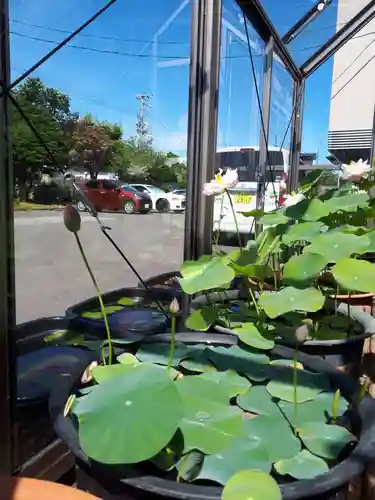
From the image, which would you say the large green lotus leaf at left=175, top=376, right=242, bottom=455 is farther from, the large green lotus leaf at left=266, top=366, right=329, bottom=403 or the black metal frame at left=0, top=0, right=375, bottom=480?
the black metal frame at left=0, top=0, right=375, bottom=480

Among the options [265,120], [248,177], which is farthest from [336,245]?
[248,177]

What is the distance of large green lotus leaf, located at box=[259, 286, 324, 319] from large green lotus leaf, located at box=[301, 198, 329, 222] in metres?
0.34

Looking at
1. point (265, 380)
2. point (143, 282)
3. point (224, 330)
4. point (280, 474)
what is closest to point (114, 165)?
point (143, 282)

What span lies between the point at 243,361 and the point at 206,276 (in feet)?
0.75

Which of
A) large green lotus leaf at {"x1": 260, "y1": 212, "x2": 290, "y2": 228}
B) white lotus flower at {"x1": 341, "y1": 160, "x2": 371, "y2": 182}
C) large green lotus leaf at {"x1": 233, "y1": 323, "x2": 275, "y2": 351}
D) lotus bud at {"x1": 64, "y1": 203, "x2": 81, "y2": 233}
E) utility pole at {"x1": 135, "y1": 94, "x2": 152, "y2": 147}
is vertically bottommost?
large green lotus leaf at {"x1": 233, "y1": 323, "x2": 275, "y2": 351}

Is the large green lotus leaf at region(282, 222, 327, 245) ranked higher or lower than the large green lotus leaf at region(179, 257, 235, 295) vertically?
higher

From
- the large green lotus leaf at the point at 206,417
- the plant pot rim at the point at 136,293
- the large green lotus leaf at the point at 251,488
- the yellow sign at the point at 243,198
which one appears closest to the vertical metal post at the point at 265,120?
the yellow sign at the point at 243,198

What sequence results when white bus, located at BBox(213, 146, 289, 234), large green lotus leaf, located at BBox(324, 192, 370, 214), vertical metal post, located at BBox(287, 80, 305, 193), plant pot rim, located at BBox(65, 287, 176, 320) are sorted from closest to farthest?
plant pot rim, located at BBox(65, 287, 176, 320) < large green lotus leaf, located at BBox(324, 192, 370, 214) < white bus, located at BBox(213, 146, 289, 234) < vertical metal post, located at BBox(287, 80, 305, 193)

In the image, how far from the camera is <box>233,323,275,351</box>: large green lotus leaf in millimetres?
882

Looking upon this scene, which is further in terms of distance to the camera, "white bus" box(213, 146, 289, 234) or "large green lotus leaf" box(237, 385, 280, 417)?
"white bus" box(213, 146, 289, 234)

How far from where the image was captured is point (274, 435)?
2.13ft

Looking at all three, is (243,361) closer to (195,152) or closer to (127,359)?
(127,359)

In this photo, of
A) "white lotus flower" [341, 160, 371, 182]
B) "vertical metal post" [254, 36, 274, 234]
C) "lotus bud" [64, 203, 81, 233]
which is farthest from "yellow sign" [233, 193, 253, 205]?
"lotus bud" [64, 203, 81, 233]

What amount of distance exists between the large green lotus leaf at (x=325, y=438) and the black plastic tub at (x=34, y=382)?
410 mm
